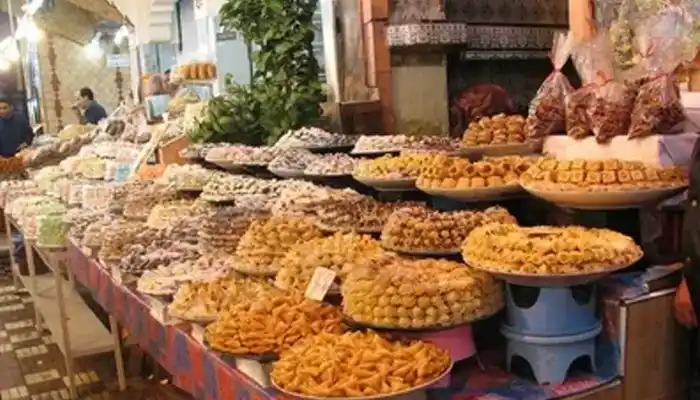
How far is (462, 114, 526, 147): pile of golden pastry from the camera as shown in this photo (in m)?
3.02

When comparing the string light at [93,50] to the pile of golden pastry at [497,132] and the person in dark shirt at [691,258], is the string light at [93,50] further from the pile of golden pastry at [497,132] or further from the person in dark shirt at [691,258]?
the person in dark shirt at [691,258]

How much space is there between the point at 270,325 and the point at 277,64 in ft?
11.5

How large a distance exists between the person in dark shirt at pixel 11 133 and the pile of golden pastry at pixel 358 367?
8320mm

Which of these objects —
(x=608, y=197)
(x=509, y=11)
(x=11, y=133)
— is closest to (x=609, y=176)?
(x=608, y=197)

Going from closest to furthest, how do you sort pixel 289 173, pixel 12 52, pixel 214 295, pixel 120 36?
pixel 214 295
pixel 289 173
pixel 120 36
pixel 12 52

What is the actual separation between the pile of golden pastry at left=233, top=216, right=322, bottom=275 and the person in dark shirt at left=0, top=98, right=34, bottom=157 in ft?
23.9

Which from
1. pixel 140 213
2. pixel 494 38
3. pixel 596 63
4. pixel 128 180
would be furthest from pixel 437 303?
pixel 494 38

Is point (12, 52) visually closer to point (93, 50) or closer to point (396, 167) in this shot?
point (93, 50)

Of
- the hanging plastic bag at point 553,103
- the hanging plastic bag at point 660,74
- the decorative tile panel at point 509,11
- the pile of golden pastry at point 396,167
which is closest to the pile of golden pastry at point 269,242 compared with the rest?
the pile of golden pastry at point 396,167

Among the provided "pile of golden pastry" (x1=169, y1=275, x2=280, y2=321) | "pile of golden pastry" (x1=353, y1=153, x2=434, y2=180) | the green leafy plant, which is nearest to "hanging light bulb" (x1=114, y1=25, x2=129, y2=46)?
the green leafy plant

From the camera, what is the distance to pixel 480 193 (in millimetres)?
2584

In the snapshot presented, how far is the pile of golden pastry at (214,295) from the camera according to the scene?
2.48 meters

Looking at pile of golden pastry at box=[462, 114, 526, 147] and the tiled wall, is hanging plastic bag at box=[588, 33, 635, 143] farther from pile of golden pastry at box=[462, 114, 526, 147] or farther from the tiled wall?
the tiled wall

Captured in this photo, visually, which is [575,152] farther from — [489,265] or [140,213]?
[140,213]
